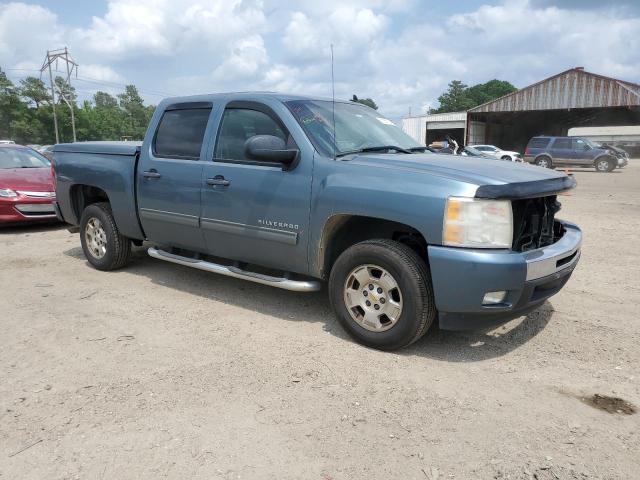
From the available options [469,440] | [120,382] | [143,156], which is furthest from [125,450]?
[143,156]

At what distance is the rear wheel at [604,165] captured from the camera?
26078 millimetres

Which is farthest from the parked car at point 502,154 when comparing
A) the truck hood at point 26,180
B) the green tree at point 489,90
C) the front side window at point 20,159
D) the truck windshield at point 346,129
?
the green tree at point 489,90

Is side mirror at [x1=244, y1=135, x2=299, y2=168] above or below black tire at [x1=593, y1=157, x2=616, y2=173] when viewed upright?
above

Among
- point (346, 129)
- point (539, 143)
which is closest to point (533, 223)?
point (346, 129)

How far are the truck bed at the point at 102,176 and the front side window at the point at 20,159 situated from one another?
4.12 metres

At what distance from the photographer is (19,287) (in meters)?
5.38

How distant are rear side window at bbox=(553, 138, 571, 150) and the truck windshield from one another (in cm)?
2571

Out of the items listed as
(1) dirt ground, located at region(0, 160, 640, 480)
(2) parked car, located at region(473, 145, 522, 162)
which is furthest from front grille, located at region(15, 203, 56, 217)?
(2) parked car, located at region(473, 145, 522, 162)

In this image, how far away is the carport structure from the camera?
3544 cm

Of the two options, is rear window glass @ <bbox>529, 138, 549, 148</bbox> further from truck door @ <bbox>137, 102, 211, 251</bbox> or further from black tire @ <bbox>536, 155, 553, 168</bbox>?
truck door @ <bbox>137, 102, 211, 251</bbox>

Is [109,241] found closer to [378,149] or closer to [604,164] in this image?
[378,149]

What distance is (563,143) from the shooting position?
90.0ft

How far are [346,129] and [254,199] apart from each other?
0.96 metres

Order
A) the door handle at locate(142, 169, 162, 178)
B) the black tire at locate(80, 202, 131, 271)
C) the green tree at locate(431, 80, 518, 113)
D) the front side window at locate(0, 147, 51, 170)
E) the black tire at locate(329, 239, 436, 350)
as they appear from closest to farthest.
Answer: the black tire at locate(329, 239, 436, 350) < the door handle at locate(142, 169, 162, 178) < the black tire at locate(80, 202, 131, 271) < the front side window at locate(0, 147, 51, 170) < the green tree at locate(431, 80, 518, 113)
